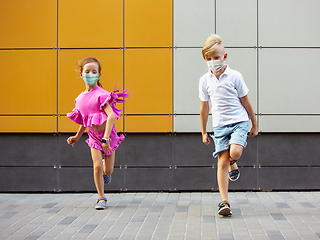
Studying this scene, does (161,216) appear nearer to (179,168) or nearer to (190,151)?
(179,168)

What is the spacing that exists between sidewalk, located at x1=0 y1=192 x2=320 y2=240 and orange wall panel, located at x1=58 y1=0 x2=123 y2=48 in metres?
2.47

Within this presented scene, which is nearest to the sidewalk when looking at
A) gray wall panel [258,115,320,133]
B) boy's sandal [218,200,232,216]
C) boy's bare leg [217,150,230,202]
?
boy's sandal [218,200,232,216]

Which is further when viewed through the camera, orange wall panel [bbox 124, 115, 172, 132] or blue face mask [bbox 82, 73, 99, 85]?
orange wall panel [bbox 124, 115, 172, 132]

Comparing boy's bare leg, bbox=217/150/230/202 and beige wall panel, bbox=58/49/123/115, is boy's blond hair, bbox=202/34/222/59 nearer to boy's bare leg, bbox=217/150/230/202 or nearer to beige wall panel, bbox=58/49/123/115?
boy's bare leg, bbox=217/150/230/202

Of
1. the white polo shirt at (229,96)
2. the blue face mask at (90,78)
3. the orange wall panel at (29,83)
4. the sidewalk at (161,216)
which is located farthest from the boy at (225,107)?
the orange wall panel at (29,83)

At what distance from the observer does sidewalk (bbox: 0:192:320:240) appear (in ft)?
13.0

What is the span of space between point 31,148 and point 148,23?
110 inches

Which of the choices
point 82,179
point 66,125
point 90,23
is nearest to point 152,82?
point 90,23

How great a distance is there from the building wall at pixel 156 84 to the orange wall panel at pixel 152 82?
2 centimetres

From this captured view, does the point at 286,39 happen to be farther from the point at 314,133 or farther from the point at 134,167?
the point at 134,167

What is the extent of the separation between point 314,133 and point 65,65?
13.6ft

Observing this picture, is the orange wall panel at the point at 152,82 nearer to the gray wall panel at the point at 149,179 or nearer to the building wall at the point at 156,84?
the building wall at the point at 156,84

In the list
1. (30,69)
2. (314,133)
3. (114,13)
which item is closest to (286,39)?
(314,133)

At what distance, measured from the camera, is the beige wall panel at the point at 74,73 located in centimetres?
639
